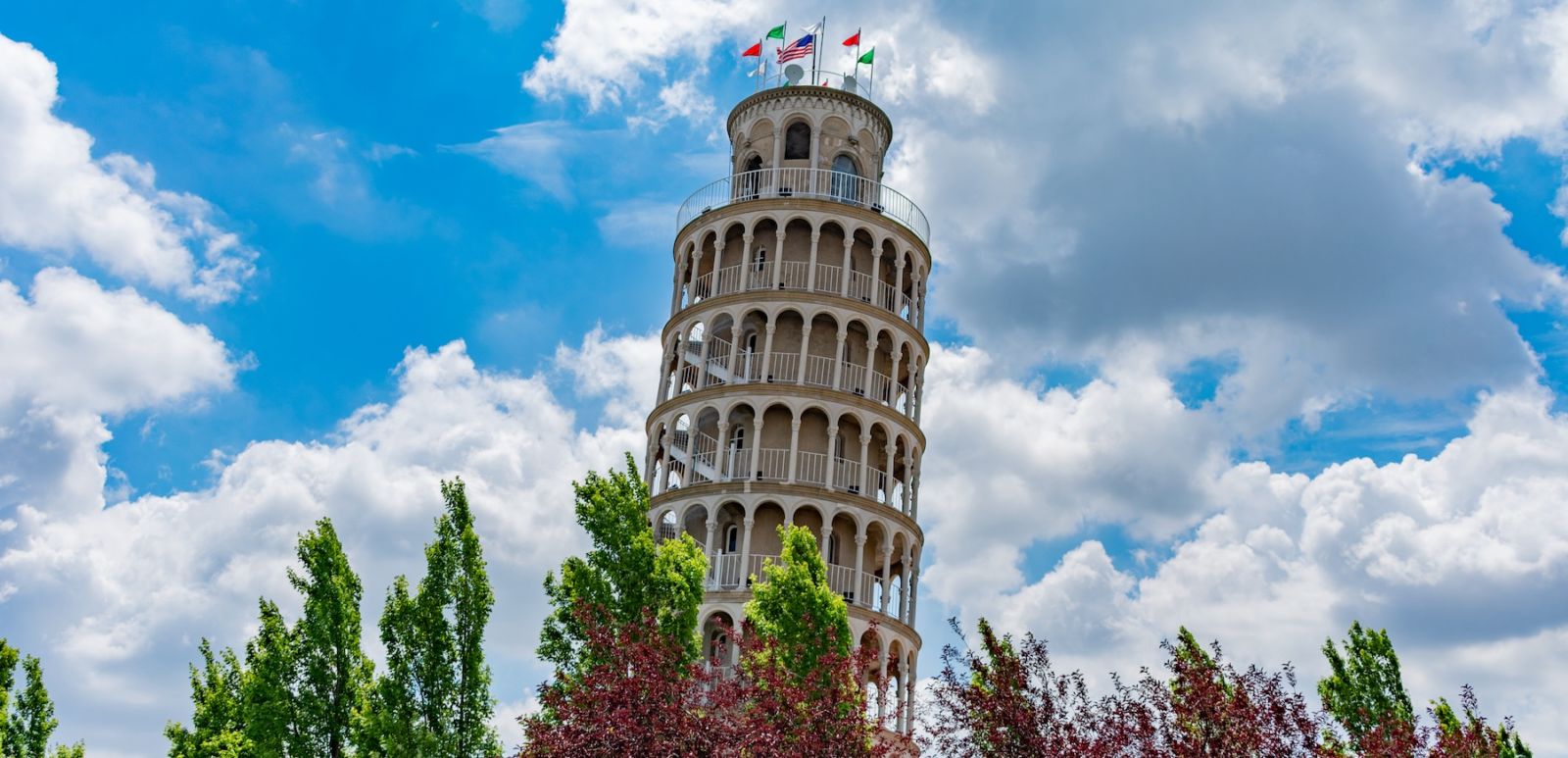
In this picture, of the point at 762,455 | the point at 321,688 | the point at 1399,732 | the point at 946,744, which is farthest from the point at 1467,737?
the point at 762,455

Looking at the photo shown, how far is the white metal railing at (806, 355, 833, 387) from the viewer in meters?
48.8

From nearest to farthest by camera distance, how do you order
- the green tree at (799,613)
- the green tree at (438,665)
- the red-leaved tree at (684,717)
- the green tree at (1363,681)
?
the red-leaved tree at (684,717)
the green tree at (438,665)
the green tree at (799,613)
the green tree at (1363,681)

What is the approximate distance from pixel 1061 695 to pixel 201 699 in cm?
2803

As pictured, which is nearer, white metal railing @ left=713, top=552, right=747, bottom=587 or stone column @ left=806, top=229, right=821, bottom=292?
white metal railing @ left=713, top=552, right=747, bottom=587

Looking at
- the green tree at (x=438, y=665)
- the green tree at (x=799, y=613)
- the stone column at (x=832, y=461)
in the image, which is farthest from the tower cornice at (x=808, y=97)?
the green tree at (x=438, y=665)

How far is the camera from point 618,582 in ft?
102

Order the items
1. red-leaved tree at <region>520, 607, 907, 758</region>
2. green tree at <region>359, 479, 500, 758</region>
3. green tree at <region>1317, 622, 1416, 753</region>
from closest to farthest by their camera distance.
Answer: red-leaved tree at <region>520, 607, 907, 758</region> → green tree at <region>359, 479, 500, 758</region> → green tree at <region>1317, 622, 1416, 753</region>

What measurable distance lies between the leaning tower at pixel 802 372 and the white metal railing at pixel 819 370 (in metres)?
0.07

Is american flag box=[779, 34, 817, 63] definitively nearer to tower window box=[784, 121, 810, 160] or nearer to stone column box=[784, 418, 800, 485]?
tower window box=[784, 121, 810, 160]

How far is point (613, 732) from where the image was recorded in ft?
66.2

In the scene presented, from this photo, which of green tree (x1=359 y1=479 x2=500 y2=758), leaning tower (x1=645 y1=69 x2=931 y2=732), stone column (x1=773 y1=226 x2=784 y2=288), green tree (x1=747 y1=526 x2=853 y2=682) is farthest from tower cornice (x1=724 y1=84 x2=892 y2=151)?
green tree (x1=359 y1=479 x2=500 y2=758)

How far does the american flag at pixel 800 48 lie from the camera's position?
54156 millimetres

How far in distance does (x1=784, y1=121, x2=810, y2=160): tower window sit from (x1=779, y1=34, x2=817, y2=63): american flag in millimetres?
2643

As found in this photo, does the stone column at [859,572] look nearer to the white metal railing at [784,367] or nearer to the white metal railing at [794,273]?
the white metal railing at [784,367]
